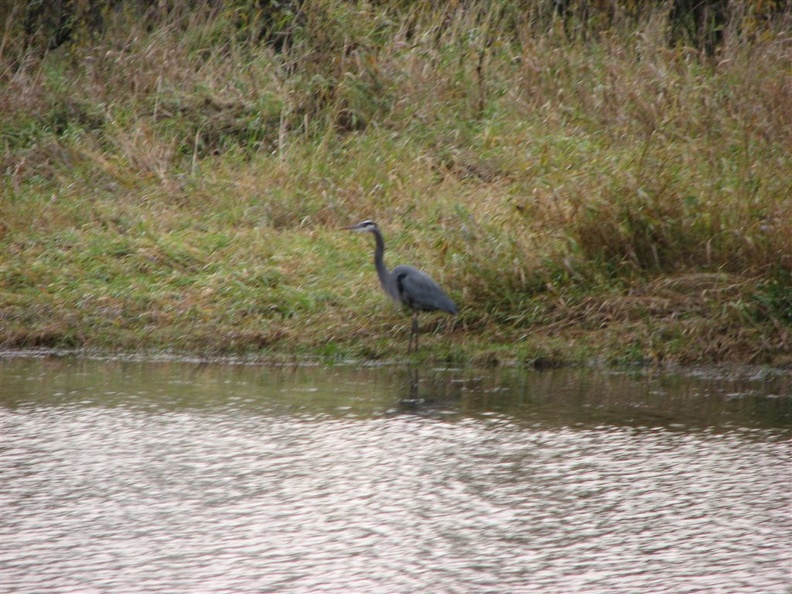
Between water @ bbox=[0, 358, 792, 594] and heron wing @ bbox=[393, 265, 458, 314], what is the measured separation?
19.9 inches

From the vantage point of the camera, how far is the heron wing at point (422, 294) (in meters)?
8.76

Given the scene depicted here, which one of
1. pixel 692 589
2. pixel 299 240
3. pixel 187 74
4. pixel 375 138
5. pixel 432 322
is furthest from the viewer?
pixel 187 74

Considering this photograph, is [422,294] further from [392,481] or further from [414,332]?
[392,481]

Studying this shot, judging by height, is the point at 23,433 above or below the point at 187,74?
below

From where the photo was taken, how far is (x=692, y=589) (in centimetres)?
452

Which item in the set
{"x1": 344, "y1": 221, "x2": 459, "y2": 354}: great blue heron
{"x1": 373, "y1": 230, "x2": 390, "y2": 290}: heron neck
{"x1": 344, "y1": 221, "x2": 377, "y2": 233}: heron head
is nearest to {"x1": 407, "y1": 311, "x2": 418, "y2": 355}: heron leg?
{"x1": 344, "y1": 221, "x2": 459, "y2": 354}: great blue heron

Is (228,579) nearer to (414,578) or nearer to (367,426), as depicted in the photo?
(414,578)

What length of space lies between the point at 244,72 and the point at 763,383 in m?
7.01

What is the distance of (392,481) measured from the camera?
597 centimetres

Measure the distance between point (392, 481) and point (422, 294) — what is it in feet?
9.65

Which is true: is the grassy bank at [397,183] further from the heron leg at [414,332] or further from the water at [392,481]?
the water at [392,481]

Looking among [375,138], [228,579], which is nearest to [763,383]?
[228,579]

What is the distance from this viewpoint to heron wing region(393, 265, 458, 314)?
8.76m

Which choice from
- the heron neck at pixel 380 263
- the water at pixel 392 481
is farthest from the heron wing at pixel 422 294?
the water at pixel 392 481
